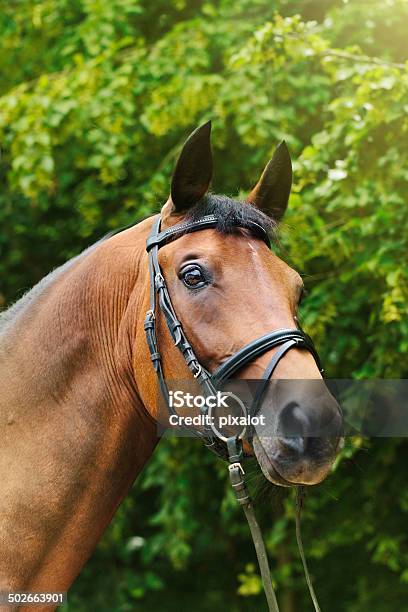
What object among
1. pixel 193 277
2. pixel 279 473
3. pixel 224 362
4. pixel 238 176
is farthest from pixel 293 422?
pixel 238 176

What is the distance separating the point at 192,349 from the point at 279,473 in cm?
50

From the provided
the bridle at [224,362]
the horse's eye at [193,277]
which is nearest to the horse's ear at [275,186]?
the bridle at [224,362]

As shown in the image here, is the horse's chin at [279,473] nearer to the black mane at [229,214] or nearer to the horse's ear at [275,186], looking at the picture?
the black mane at [229,214]

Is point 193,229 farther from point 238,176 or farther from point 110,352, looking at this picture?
point 238,176

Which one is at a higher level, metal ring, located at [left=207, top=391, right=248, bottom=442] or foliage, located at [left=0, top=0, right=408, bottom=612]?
metal ring, located at [left=207, top=391, right=248, bottom=442]

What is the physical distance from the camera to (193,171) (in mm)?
2676

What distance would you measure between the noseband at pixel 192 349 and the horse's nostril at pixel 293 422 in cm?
12

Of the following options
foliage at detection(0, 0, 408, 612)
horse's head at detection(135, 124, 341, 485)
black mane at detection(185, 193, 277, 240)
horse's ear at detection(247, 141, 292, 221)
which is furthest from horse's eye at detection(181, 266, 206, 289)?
foliage at detection(0, 0, 408, 612)

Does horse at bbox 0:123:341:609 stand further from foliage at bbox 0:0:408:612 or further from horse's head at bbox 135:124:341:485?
foliage at bbox 0:0:408:612

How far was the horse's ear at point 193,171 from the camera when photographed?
2.62 m

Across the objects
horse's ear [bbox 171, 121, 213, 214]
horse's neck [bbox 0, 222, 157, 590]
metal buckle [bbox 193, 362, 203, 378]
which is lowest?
horse's neck [bbox 0, 222, 157, 590]

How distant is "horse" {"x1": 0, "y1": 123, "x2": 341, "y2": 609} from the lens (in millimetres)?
2484

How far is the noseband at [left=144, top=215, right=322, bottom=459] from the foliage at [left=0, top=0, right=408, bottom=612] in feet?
3.23

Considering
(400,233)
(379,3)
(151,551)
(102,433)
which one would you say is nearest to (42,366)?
(102,433)
